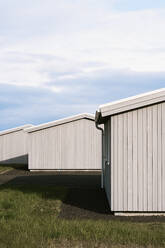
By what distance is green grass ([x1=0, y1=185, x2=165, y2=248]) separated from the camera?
7.77 m

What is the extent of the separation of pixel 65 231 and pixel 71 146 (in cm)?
1747

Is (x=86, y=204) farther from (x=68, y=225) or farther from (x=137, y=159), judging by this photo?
(x=68, y=225)

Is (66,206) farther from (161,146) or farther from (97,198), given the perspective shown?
(161,146)

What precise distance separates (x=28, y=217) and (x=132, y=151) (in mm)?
3030

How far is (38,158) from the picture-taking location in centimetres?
2639

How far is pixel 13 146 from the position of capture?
35.3 meters

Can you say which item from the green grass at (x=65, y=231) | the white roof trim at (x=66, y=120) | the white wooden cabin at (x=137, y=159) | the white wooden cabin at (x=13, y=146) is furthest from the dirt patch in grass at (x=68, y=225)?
the white wooden cabin at (x=13, y=146)

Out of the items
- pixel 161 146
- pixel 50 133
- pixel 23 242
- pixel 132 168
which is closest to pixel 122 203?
pixel 132 168

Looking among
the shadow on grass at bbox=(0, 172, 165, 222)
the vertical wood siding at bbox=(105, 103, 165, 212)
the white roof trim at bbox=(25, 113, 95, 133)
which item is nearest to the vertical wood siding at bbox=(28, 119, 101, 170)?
the white roof trim at bbox=(25, 113, 95, 133)

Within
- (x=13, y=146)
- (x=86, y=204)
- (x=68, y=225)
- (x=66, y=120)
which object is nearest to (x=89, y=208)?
(x=86, y=204)

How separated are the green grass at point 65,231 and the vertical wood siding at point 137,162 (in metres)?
1.05

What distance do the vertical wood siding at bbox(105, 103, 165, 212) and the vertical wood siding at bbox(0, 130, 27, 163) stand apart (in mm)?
25264

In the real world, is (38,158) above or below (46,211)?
above

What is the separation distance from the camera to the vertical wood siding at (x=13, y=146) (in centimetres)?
3528
